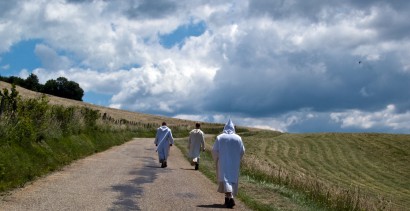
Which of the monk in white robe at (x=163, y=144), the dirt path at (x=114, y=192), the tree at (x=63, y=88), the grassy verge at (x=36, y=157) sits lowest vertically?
the dirt path at (x=114, y=192)

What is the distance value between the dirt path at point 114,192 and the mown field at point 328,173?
1291 mm

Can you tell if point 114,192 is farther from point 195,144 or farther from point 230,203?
point 195,144

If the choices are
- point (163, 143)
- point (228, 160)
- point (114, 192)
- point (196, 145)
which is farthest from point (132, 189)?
point (163, 143)

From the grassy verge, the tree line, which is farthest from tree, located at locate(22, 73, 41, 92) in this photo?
the grassy verge

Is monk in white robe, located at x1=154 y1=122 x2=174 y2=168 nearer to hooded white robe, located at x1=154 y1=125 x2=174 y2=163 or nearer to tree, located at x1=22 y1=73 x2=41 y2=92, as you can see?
hooded white robe, located at x1=154 y1=125 x2=174 y2=163

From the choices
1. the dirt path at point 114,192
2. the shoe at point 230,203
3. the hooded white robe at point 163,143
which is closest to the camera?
the dirt path at point 114,192

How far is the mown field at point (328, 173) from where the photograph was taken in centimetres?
1617

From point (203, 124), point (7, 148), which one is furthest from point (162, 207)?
Answer: point (203, 124)

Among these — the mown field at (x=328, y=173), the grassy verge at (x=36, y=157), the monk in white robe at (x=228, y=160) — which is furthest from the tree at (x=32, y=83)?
the monk in white robe at (x=228, y=160)

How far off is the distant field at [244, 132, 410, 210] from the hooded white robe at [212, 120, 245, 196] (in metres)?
7.91

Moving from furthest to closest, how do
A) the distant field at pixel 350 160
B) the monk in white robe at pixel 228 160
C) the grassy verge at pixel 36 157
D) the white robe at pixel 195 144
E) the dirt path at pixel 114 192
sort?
the distant field at pixel 350 160 → the white robe at pixel 195 144 → the grassy verge at pixel 36 157 → the monk in white robe at pixel 228 160 → the dirt path at pixel 114 192

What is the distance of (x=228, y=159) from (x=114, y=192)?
3.05 metres

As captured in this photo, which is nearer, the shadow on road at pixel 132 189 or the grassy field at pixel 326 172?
the shadow on road at pixel 132 189

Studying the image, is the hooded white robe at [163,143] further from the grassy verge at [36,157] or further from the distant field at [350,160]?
the distant field at [350,160]
